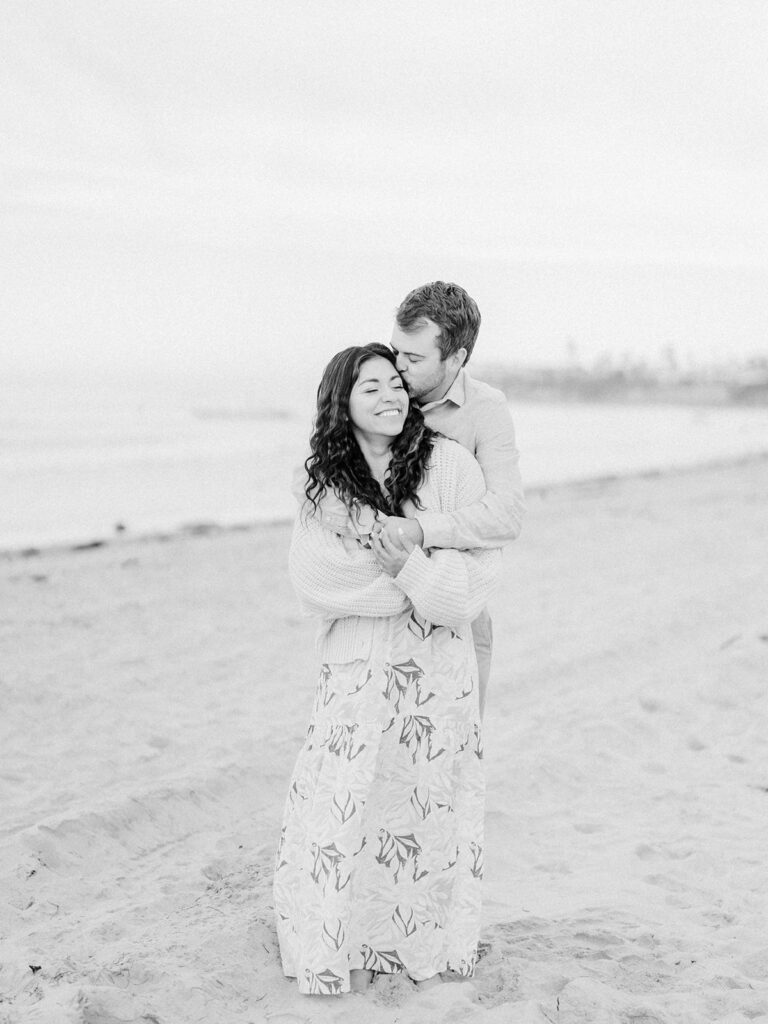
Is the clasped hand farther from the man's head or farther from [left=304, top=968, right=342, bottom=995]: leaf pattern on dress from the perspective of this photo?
[left=304, top=968, right=342, bottom=995]: leaf pattern on dress

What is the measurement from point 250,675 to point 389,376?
3.50 m

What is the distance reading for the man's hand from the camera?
255cm

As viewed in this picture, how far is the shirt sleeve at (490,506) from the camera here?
102 inches

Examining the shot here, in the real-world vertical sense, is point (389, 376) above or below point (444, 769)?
above

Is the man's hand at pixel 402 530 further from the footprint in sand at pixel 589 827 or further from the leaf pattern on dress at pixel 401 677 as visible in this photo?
the footprint in sand at pixel 589 827

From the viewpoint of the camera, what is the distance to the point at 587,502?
13.2m

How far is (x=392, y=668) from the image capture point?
2.67 meters

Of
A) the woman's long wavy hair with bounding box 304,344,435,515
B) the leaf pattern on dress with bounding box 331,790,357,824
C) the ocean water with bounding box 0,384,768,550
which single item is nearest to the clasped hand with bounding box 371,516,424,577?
the woman's long wavy hair with bounding box 304,344,435,515

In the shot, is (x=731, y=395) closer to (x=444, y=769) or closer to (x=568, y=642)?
(x=568, y=642)

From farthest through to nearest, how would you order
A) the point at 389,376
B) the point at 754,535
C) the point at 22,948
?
the point at 754,535 < the point at 22,948 < the point at 389,376

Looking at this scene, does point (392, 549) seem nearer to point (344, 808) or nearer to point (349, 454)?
point (349, 454)

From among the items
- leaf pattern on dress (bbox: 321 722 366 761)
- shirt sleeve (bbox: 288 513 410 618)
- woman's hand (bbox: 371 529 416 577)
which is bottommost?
leaf pattern on dress (bbox: 321 722 366 761)

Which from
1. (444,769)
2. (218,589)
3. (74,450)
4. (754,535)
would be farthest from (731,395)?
(444,769)

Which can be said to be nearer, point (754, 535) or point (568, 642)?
point (568, 642)
